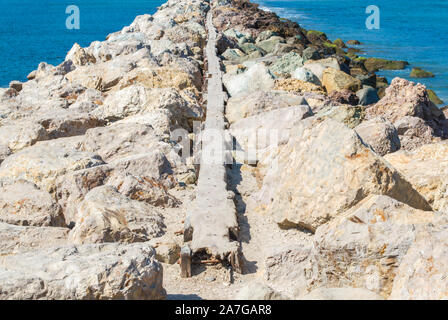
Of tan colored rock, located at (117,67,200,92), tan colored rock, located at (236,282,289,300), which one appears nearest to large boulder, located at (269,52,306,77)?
tan colored rock, located at (117,67,200,92)

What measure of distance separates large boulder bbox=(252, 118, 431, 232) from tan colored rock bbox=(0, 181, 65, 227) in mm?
2731

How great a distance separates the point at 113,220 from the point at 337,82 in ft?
35.7

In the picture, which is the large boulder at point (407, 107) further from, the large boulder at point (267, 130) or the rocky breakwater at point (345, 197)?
the large boulder at point (267, 130)

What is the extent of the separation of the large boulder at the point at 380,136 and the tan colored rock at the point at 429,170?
89cm

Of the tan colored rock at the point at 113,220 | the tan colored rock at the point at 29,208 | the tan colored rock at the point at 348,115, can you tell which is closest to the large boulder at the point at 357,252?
the tan colored rock at the point at 113,220

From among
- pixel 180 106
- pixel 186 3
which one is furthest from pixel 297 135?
pixel 186 3

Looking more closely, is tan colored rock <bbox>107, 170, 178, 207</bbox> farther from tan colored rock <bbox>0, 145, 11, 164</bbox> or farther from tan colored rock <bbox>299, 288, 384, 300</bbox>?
tan colored rock <bbox>299, 288, 384, 300</bbox>

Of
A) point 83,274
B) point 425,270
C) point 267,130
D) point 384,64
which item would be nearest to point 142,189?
point 267,130

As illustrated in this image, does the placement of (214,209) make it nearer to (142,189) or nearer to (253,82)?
(142,189)

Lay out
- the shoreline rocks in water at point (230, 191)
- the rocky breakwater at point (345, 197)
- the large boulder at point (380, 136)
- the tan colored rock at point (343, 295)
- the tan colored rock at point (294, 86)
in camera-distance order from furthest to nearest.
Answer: the tan colored rock at point (294, 86) < the large boulder at point (380, 136) < the rocky breakwater at point (345, 197) < the shoreline rocks in water at point (230, 191) < the tan colored rock at point (343, 295)

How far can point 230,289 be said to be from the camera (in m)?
5.15

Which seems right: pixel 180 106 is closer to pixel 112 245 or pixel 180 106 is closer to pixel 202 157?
pixel 202 157

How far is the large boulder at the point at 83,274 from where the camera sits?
3.59m

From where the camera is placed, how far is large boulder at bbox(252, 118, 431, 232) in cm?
533
